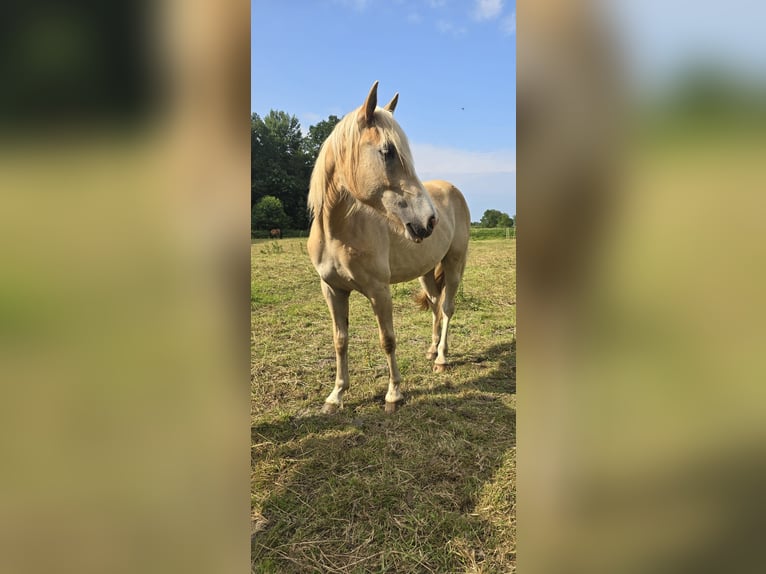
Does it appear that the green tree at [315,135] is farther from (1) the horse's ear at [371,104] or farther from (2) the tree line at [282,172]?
(1) the horse's ear at [371,104]

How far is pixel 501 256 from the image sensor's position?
13492mm

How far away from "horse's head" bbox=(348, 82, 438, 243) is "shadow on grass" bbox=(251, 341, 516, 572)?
147 cm

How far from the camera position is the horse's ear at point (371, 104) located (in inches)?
90.7

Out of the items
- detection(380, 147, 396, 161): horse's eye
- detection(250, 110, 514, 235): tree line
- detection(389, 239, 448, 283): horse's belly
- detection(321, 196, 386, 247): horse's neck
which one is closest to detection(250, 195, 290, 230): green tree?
detection(250, 110, 514, 235): tree line

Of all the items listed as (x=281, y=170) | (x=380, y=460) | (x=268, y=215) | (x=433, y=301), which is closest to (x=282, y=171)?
(x=281, y=170)

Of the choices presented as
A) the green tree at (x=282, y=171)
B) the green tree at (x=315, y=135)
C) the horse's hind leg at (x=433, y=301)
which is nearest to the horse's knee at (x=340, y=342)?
the horse's hind leg at (x=433, y=301)

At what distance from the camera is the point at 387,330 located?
3.25 m

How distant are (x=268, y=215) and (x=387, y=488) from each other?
20949mm

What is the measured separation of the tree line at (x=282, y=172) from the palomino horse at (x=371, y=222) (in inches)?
636
